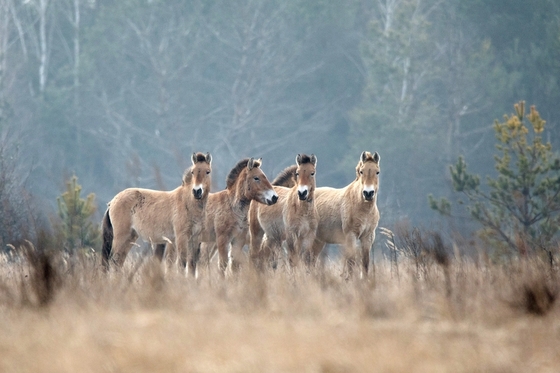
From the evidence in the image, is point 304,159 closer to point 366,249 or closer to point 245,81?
point 366,249

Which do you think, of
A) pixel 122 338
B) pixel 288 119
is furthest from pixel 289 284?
pixel 288 119

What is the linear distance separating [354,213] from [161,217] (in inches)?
116

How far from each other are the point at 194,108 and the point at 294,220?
3844 centimetres

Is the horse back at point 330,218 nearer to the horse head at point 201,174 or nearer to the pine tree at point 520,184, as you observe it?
the horse head at point 201,174

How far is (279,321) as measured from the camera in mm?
8195

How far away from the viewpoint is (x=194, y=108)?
2048 inches

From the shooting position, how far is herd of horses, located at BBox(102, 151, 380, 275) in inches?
548

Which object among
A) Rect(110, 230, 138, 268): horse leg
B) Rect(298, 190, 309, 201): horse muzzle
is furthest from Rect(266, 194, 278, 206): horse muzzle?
Rect(110, 230, 138, 268): horse leg

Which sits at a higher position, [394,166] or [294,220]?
[394,166]

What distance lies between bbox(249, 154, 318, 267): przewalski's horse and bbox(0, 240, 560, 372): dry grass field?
3225 mm

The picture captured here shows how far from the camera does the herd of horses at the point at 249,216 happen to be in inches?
548

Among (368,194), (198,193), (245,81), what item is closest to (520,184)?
(368,194)

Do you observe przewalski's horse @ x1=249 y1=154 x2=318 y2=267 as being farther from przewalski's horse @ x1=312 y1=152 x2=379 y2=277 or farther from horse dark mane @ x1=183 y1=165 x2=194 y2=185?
horse dark mane @ x1=183 y1=165 x2=194 y2=185

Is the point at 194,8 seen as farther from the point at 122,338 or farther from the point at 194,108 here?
the point at 122,338
